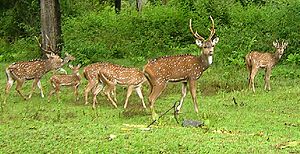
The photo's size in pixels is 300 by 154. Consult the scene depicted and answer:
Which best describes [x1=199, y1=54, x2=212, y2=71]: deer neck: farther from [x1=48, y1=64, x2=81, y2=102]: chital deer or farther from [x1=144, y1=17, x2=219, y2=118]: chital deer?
[x1=48, y1=64, x2=81, y2=102]: chital deer

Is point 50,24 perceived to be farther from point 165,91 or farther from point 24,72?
point 165,91

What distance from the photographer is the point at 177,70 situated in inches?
430

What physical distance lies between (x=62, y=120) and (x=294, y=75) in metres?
6.50

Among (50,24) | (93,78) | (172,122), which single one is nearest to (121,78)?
(93,78)

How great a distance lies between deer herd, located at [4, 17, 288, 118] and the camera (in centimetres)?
1082

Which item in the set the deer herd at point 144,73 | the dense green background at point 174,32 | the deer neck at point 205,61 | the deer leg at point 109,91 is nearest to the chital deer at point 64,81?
the deer herd at point 144,73

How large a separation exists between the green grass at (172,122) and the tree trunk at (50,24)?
7.12ft

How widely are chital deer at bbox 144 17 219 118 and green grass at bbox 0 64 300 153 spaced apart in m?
0.44

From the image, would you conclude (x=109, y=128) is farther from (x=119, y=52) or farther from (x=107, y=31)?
(x=107, y=31)

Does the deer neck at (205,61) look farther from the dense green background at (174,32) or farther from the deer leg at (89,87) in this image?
the dense green background at (174,32)

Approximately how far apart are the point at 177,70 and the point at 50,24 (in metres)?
7.68

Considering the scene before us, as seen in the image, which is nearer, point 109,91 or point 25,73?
point 109,91

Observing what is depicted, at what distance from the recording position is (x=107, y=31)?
818 inches

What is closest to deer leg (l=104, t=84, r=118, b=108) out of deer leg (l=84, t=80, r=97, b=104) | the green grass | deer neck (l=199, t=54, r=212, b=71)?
the green grass
